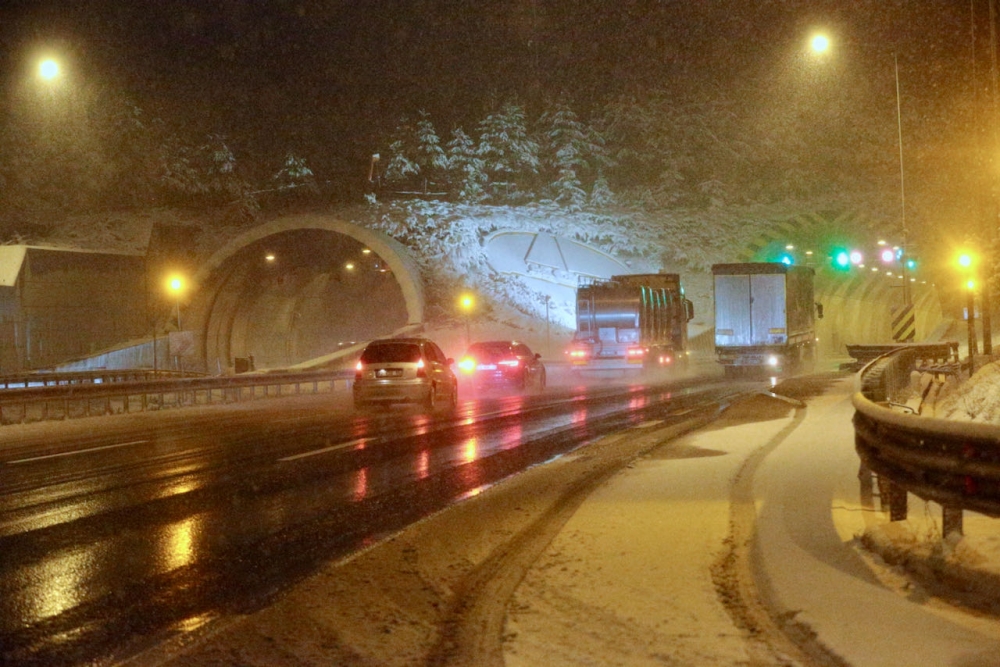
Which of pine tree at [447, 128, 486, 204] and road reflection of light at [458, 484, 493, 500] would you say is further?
pine tree at [447, 128, 486, 204]

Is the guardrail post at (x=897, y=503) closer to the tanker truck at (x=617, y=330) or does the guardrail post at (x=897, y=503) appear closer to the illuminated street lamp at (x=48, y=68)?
the illuminated street lamp at (x=48, y=68)

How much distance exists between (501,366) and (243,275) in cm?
3170

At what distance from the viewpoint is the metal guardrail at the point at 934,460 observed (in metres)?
6.25

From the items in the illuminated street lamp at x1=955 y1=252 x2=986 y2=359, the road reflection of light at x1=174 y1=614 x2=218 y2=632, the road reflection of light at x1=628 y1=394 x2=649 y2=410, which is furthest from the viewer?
the road reflection of light at x1=628 y1=394 x2=649 y2=410

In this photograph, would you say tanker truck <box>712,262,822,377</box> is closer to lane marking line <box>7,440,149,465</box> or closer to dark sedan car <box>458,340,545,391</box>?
dark sedan car <box>458,340,545,391</box>

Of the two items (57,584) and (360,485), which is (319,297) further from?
(57,584)

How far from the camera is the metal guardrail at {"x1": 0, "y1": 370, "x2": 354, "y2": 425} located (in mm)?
25984

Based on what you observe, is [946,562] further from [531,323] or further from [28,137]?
[28,137]

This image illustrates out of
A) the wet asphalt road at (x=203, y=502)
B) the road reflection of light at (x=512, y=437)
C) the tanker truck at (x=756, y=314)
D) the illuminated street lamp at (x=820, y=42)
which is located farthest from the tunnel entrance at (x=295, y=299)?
the road reflection of light at (x=512, y=437)

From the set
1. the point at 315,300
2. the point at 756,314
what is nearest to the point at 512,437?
the point at 756,314

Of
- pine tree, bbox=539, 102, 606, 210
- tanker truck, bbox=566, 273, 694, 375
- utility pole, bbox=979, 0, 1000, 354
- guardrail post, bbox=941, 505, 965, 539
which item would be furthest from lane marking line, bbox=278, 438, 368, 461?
pine tree, bbox=539, 102, 606, 210

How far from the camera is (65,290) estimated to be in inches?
2061

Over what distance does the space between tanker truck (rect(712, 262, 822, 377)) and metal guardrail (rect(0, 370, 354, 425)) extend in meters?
15.5

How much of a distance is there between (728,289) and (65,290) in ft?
106
